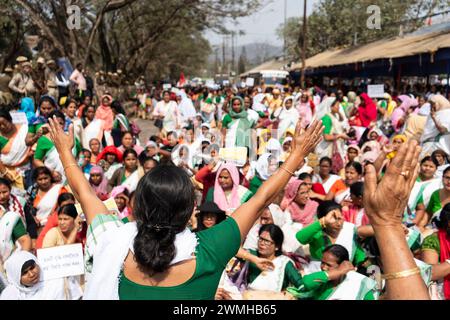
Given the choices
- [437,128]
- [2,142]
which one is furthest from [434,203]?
[2,142]

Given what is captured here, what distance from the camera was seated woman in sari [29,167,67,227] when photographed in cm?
438

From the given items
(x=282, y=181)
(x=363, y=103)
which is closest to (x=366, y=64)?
(x=363, y=103)

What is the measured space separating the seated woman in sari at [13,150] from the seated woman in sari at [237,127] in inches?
82.4

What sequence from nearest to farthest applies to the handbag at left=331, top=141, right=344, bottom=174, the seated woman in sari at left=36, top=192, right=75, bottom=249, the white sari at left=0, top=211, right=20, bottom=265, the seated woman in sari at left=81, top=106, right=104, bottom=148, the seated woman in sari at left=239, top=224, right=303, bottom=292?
the seated woman in sari at left=239, top=224, right=303, bottom=292, the white sari at left=0, top=211, right=20, bottom=265, the seated woman in sari at left=36, top=192, right=75, bottom=249, the handbag at left=331, top=141, right=344, bottom=174, the seated woman in sari at left=81, top=106, right=104, bottom=148

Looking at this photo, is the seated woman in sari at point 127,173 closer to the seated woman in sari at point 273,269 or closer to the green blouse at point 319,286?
the seated woman in sari at point 273,269

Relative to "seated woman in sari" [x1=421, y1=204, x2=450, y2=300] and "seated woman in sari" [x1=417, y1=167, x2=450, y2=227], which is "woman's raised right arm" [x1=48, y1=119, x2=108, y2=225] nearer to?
"seated woman in sari" [x1=421, y1=204, x2=450, y2=300]

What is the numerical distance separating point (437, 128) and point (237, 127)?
8.78 feet

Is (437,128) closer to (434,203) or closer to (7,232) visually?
(434,203)

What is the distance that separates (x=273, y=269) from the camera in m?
3.19

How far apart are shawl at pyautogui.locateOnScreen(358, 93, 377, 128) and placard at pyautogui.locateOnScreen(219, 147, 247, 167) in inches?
178

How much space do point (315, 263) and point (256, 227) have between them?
0.50 meters

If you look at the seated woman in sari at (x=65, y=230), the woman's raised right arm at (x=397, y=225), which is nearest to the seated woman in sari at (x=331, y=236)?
the seated woman in sari at (x=65, y=230)

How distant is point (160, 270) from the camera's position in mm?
1375

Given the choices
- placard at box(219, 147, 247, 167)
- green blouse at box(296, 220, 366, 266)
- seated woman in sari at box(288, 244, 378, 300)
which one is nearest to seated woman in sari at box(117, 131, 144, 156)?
placard at box(219, 147, 247, 167)
